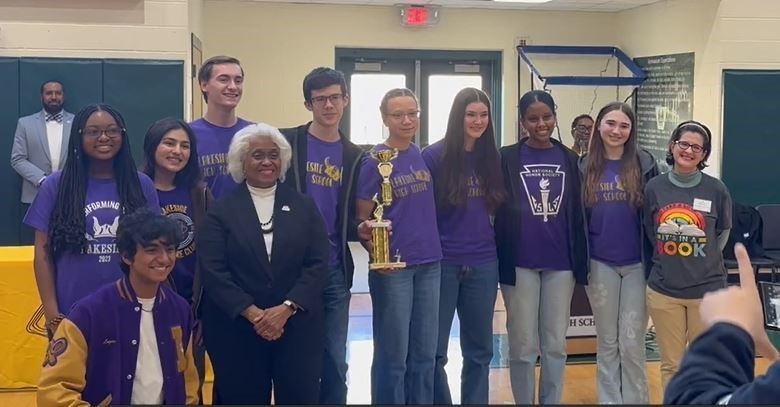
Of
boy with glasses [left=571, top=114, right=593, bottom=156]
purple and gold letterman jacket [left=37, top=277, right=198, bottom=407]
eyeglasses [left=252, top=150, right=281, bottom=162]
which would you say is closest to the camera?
purple and gold letterman jacket [left=37, top=277, right=198, bottom=407]

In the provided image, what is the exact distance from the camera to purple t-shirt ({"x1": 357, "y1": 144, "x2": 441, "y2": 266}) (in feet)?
10.9

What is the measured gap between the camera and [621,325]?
143 inches

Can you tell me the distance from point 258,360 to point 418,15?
6980 mm

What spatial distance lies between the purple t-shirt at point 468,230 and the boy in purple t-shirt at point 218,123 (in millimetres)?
858

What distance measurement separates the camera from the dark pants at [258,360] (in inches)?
113

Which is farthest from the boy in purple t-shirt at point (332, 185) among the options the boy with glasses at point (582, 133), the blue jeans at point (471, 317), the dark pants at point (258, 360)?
the boy with glasses at point (582, 133)

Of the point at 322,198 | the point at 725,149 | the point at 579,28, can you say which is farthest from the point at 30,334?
the point at 579,28

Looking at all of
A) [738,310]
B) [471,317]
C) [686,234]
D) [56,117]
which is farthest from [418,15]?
[738,310]

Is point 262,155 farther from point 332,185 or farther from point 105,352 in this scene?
point 105,352

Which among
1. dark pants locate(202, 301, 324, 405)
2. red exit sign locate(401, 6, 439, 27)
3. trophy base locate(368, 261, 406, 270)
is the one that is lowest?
dark pants locate(202, 301, 324, 405)

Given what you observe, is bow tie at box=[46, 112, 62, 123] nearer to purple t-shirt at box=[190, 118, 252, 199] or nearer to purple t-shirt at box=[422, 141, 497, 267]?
purple t-shirt at box=[190, 118, 252, 199]

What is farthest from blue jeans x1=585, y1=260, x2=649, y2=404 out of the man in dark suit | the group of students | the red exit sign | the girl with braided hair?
the red exit sign

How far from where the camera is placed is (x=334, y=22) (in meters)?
9.30

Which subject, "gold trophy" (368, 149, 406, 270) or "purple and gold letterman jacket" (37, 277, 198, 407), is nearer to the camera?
"purple and gold letterman jacket" (37, 277, 198, 407)
